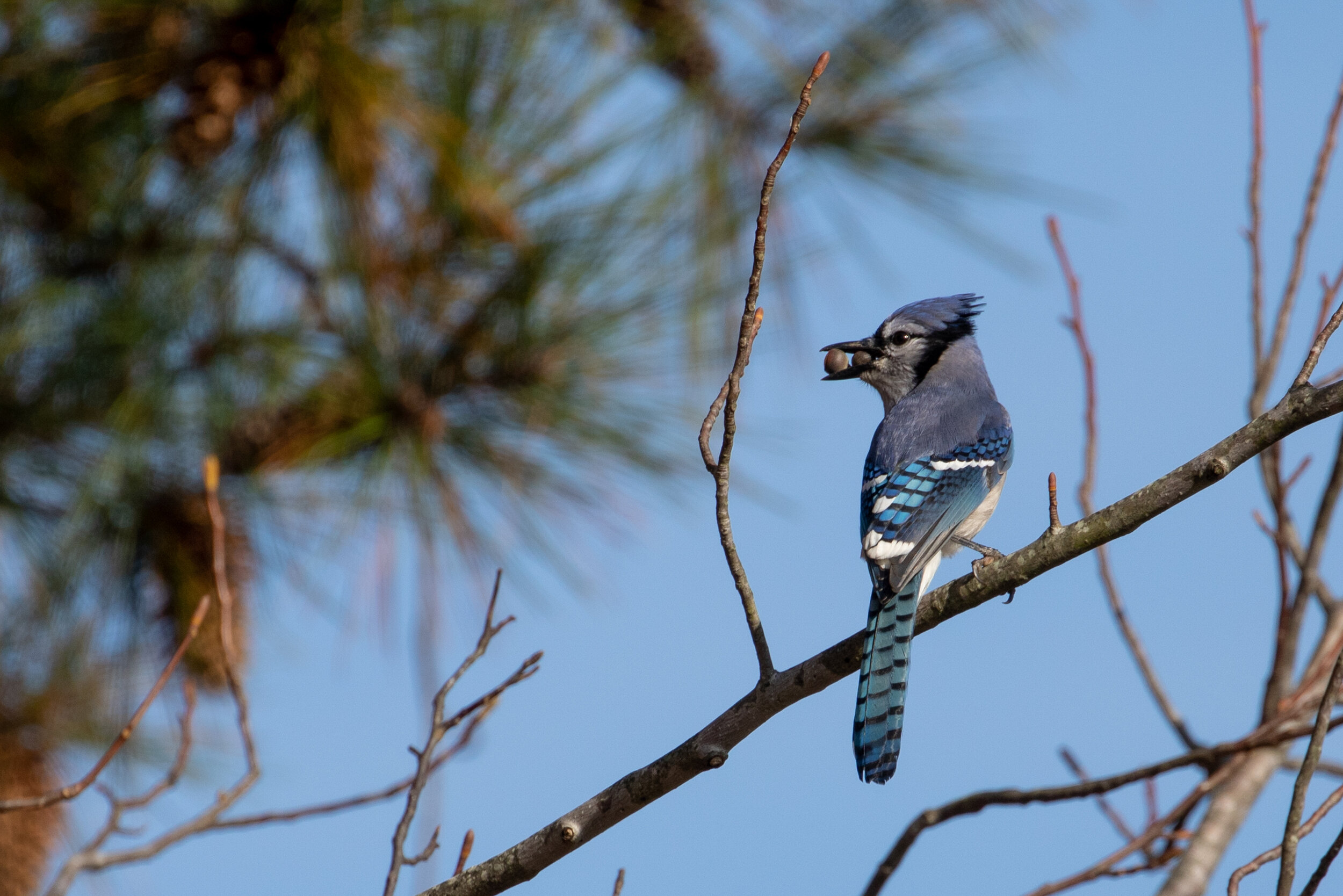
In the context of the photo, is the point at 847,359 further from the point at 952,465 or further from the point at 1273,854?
the point at 1273,854

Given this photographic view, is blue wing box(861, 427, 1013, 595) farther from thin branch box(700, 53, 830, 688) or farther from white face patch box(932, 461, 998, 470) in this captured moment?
thin branch box(700, 53, 830, 688)

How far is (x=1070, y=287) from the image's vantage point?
2.21 metres

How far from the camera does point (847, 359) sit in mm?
3074

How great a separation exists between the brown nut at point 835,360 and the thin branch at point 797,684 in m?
1.35

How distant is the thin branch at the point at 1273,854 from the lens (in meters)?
1.43

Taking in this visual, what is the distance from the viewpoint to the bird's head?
10.3 feet

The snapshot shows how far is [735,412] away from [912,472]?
103cm

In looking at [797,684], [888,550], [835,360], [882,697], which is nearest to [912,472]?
[888,550]

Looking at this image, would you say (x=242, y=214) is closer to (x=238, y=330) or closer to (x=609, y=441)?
(x=238, y=330)

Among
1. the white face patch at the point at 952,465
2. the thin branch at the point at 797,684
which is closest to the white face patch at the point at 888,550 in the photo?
the white face patch at the point at 952,465

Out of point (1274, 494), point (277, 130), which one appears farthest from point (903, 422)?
point (277, 130)

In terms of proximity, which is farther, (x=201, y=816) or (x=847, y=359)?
(x=847, y=359)

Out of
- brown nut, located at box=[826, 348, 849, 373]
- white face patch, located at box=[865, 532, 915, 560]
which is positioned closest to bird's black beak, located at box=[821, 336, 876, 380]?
brown nut, located at box=[826, 348, 849, 373]

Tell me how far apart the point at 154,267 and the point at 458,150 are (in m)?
0.81
